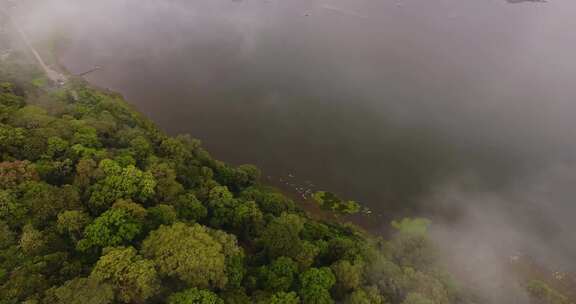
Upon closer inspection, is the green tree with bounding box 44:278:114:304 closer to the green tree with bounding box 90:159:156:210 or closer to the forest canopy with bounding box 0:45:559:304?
the forest canopy with bounding box 0:45:559:304

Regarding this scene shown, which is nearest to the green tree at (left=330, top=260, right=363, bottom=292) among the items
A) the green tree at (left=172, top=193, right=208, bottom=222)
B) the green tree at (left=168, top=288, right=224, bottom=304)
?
the green tree at (left=168, top=288, right=224, bottom=304)

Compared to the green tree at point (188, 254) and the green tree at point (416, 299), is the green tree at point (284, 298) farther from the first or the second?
the green tree at point (416, 299)

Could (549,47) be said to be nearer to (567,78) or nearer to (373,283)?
(567,78)

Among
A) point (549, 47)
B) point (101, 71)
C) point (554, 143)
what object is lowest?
point (101, 71)

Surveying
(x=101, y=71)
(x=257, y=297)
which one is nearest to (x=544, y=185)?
(x=257, y=297)

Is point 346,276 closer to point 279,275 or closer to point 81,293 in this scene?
point 279,275

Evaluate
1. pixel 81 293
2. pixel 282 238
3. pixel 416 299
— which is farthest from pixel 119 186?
pixel 416 299
